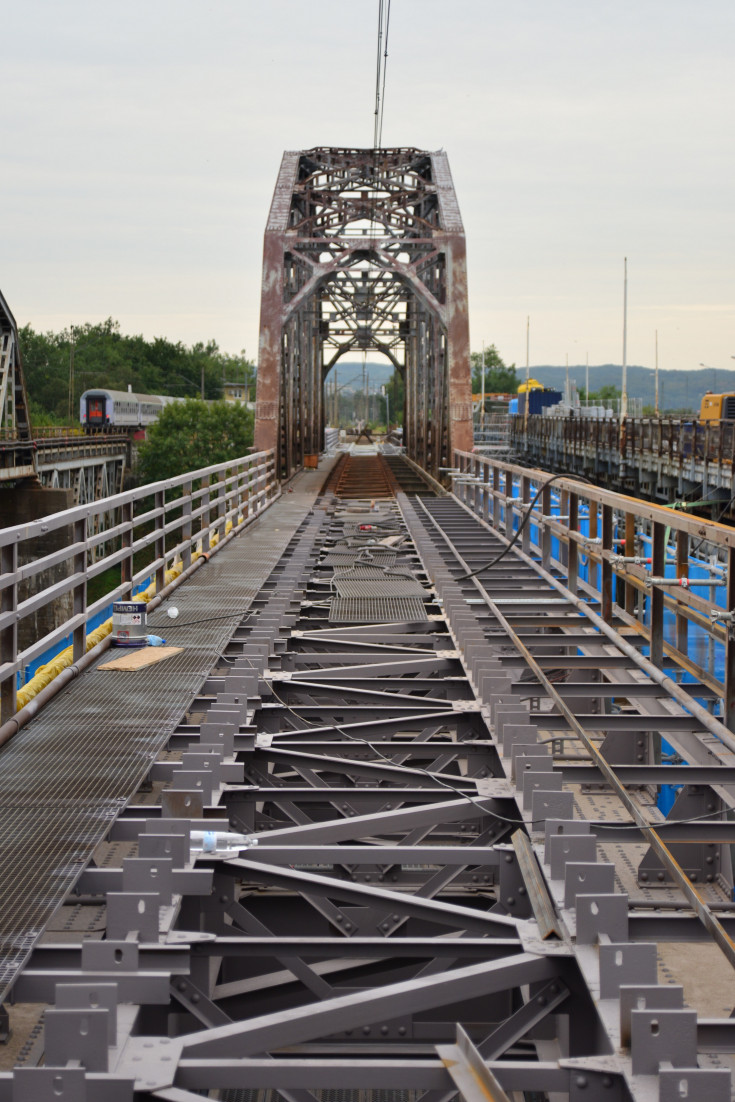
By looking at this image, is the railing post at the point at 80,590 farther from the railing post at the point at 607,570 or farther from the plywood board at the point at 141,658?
the railing post at the point at 607,570

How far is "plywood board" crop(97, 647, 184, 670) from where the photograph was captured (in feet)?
27.1

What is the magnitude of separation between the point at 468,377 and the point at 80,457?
4555 cm

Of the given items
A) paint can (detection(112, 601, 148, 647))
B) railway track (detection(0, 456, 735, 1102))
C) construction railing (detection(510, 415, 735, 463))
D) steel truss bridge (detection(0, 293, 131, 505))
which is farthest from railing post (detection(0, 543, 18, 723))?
steel truss bridge (detection(0, 293, 131, 505))

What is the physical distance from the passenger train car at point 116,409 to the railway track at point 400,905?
78160 mm

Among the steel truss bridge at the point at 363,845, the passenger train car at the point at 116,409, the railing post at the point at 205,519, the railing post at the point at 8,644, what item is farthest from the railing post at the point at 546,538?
the passenger train car at the point at 116,409

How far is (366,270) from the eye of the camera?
40.2m

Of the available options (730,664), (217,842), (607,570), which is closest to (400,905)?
(217,842)

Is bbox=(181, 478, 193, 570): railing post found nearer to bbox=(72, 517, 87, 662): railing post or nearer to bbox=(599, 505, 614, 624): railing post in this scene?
bbox=(72, 517, 87, 662): railing post

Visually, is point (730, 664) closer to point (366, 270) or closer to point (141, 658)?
point (141, 658)

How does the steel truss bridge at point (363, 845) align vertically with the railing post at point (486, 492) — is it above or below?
below

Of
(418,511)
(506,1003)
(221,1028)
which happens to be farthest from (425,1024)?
(418,511)

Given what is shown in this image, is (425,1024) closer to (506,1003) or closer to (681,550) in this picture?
(506,1003)

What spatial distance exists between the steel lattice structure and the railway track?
1736 centimetres

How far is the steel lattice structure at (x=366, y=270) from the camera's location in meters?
26.0
